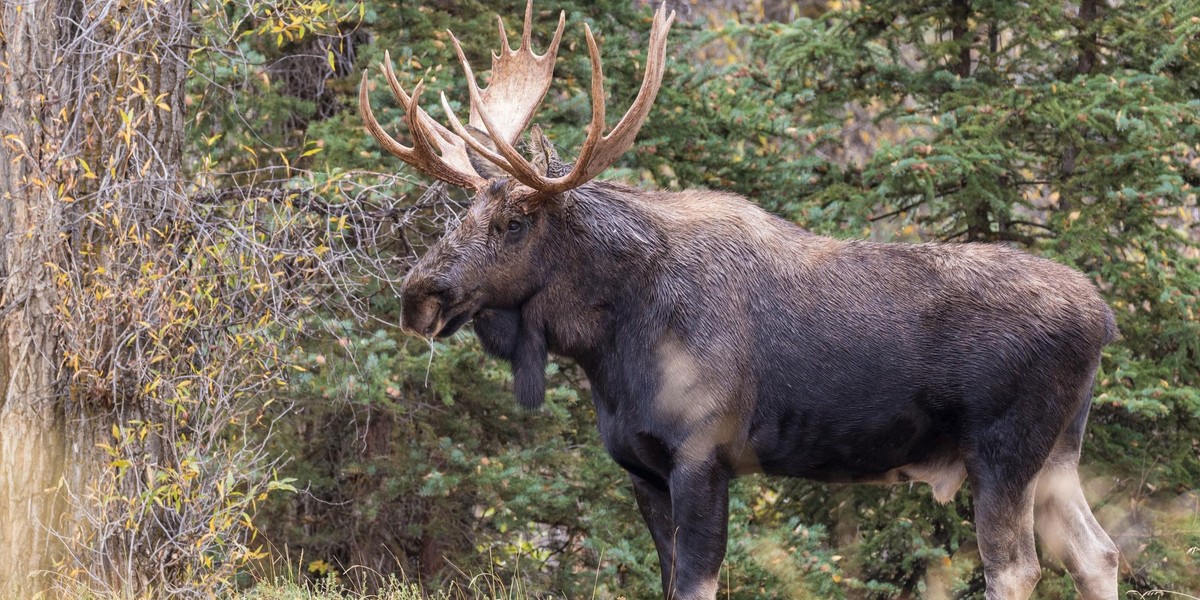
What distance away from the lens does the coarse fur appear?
16.6 ft

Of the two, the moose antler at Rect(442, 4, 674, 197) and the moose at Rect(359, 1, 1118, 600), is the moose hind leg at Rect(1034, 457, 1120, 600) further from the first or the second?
the moose antler at Rect(442, 4, 674, 197)

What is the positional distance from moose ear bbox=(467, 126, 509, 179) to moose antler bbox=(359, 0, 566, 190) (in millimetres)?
20

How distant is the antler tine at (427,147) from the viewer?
5324 millimetres

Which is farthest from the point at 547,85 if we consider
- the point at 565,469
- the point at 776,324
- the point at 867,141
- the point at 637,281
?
the point at 867,141

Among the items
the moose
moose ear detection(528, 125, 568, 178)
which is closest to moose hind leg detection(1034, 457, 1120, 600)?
the moose

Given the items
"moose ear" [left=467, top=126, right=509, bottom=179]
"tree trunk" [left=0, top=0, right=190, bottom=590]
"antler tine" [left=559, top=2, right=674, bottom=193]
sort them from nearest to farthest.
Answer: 1. "antler tine" [left=559, top=2, right=674, bottom=193]
2. "moose ear" [left=467, top=126, right=509, bottom=179]
3. "tree trunk" [left=0, top=0, right=190, bottom=590]

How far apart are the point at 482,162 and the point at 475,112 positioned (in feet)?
1.67

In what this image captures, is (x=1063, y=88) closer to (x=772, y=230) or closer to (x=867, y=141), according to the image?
(x=772, y=230)

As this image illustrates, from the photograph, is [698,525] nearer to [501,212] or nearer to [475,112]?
[501,212]

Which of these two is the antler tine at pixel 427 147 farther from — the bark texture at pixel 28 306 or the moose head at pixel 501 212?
the bark texture at pixel 28 306

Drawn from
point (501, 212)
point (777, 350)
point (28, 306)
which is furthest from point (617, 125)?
point (28, 306)

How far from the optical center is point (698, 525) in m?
5.03

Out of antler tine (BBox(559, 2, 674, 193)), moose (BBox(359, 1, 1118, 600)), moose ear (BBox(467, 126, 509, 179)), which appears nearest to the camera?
antler tine (BBox(559, 2, 674, 193))

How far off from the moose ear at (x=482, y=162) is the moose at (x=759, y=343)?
11 centimetres
